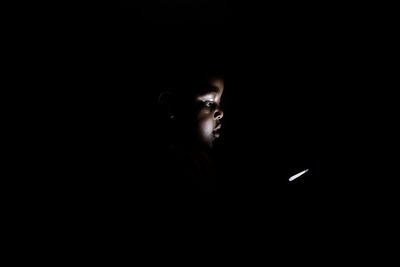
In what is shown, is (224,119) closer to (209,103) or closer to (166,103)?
(209,103)

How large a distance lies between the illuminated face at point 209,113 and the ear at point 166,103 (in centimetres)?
24

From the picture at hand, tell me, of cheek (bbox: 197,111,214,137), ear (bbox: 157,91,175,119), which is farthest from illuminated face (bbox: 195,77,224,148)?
ear (bbox: 157,91,175,119)

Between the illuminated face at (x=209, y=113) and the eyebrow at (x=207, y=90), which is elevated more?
the eyebrow at (x=207, y=90)

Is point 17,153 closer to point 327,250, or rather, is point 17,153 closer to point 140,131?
point 140,131

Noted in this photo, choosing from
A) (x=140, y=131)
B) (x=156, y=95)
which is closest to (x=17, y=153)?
(x=140, y=131)

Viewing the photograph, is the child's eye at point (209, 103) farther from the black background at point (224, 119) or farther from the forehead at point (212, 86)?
the black background at point (224, 119)

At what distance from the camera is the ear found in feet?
7.07

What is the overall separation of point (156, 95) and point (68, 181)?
105cm

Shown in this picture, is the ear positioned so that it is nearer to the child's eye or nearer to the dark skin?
the dark skin

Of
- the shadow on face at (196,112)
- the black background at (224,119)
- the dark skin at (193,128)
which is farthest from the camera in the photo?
the shadow on face at (196,112)

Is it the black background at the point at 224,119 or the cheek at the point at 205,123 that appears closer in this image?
the black background at the point at 224,119

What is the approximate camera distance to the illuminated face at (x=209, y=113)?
2076 millimetres

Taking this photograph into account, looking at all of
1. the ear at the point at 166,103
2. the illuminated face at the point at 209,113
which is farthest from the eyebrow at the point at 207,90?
the ear at the point at 166,103

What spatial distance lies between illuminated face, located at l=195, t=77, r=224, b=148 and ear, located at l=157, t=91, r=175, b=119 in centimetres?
24
